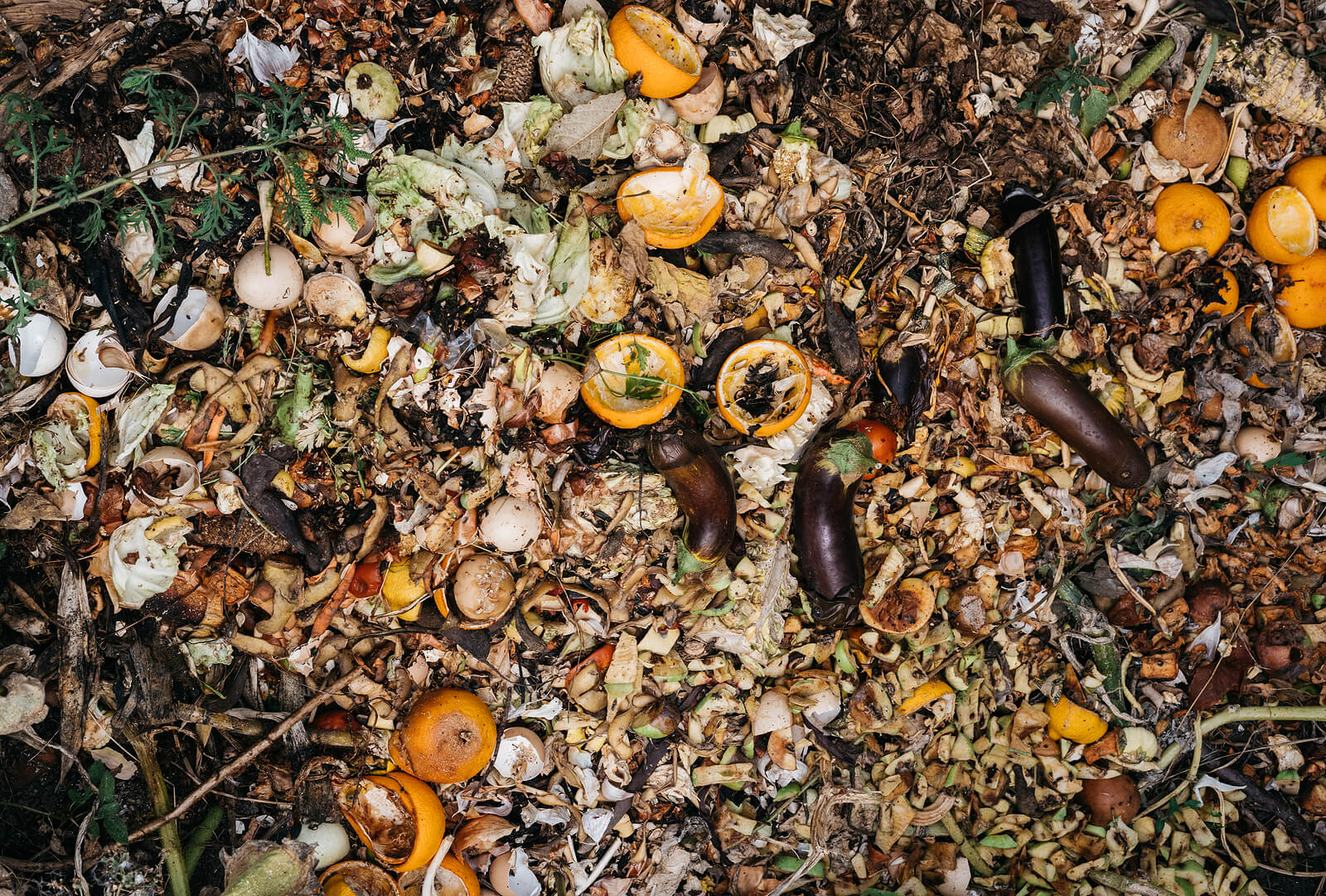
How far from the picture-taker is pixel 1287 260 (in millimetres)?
3035

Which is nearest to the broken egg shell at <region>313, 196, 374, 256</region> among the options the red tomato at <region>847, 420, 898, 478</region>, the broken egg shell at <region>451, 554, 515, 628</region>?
the broken egg shell at <region>451, 554, 515, 628</region>

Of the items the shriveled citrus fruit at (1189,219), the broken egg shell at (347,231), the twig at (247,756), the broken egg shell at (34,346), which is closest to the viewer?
the broken egg shell at (34,346)

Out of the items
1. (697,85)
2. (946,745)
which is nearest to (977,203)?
(697,85)

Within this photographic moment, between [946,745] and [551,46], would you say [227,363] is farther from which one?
[946,745]

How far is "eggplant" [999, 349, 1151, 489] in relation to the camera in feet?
9.01

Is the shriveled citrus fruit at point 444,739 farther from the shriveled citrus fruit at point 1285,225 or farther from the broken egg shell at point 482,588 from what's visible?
the shriveled citrus fruit at point 1285,225

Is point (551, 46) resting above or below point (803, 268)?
above

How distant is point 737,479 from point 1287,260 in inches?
89.1

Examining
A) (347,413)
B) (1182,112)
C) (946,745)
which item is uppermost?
(1182,112)

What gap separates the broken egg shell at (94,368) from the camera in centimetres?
235

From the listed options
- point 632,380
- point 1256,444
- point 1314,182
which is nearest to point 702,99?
point 632,380

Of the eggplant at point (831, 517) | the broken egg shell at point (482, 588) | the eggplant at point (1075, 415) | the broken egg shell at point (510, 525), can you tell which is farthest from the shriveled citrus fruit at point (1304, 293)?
the broken egg shell at point (482, 588)

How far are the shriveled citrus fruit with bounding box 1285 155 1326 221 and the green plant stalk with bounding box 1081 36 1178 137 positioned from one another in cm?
69

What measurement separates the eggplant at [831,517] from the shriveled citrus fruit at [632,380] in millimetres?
537
